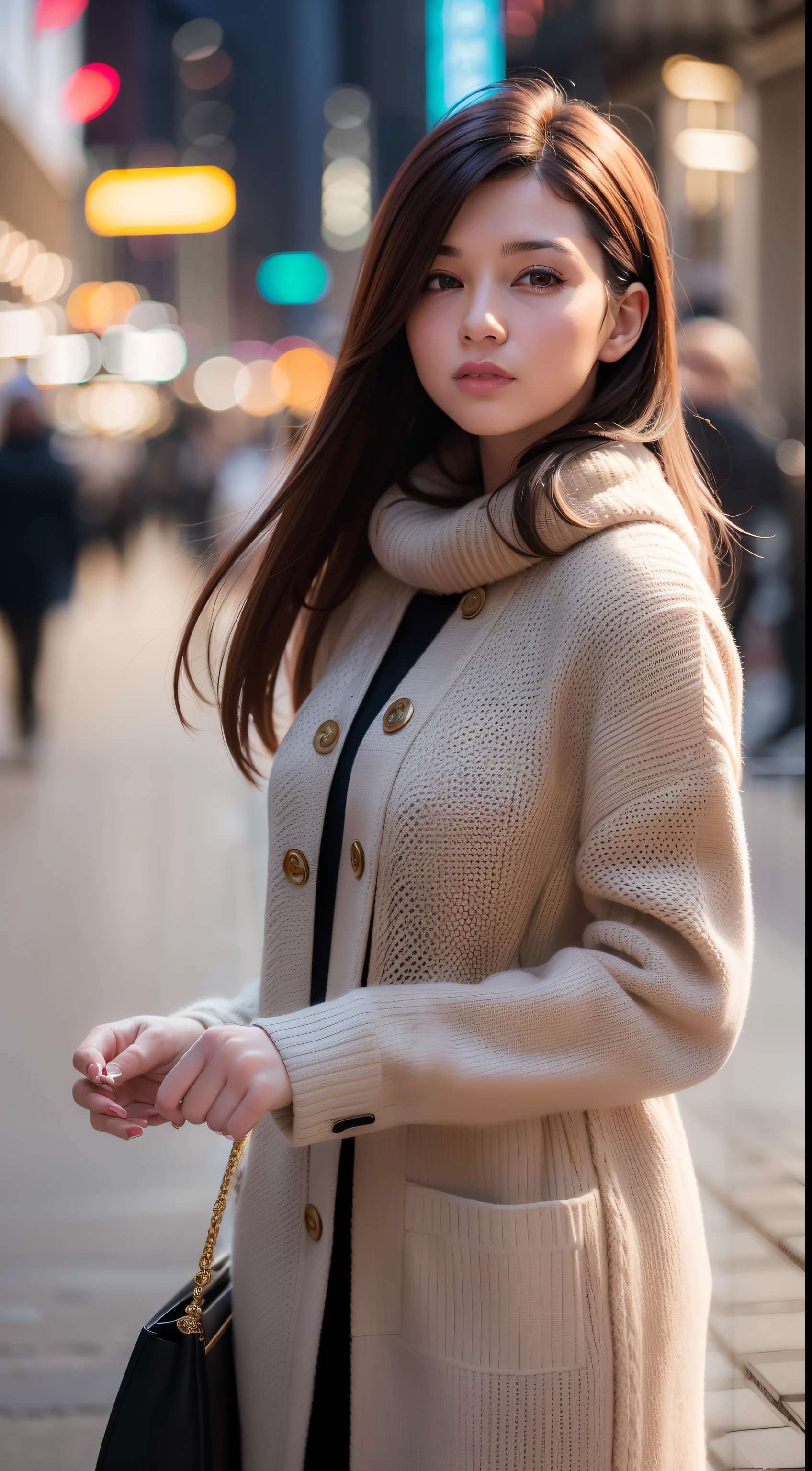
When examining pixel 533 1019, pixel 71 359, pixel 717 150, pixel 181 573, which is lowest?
pixel 533 1019

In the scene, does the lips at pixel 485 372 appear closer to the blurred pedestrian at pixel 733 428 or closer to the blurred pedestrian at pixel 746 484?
the blurred pedestrian at pixel 746 484

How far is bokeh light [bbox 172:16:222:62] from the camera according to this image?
33531 mm

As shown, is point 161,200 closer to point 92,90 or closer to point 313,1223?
point 92,90

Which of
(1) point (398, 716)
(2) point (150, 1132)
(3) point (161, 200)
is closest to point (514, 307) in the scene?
(1) point (398, 716)

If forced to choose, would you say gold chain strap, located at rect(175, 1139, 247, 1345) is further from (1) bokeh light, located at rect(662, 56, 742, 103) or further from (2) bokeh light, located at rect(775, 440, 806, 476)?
(1) bokeh light, located at rect(662, 56, 742, 103)

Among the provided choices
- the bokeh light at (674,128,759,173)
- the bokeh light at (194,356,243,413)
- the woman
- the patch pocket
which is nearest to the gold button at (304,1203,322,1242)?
the woman

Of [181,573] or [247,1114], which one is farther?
[181,573]

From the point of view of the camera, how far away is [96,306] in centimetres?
Result: 3797

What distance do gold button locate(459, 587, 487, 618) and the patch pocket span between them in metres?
0.63

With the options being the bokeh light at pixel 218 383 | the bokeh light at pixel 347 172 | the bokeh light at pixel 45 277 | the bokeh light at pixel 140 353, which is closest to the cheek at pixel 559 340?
the bokeh light at pixel 45 277

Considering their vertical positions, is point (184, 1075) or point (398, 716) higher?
point (398, 716)

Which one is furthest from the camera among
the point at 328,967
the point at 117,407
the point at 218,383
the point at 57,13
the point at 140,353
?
the point at 218,383

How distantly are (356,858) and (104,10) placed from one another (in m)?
32.6

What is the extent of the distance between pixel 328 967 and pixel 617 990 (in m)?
0.39
